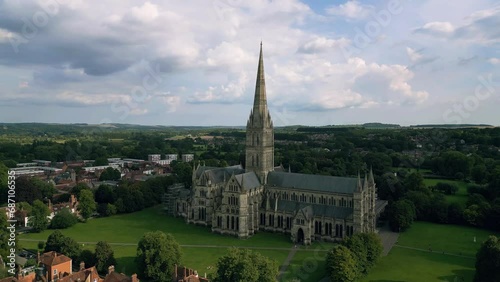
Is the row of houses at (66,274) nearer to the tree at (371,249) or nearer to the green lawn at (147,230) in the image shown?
the green lawn at (147,230)

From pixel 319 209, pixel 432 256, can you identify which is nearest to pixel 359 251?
pixel 432 256

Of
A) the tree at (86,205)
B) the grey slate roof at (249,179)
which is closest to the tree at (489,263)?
the grey slate roof at (249,179)

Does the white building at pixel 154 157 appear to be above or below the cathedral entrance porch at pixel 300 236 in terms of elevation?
above

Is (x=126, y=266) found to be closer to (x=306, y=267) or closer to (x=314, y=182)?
(x=306, y=267)

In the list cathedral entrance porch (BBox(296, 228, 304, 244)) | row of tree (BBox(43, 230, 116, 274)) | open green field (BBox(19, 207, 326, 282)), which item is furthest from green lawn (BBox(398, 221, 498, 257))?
row of tree (BBox(43, 230, 116, 274))

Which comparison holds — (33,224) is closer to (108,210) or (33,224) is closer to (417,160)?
(108,210)

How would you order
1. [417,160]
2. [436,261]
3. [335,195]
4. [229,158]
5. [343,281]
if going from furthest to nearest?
[229,158], [417,160], [335,195], [436,261], [343,281]

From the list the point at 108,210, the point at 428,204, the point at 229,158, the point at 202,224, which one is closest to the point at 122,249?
the point at 202,224
